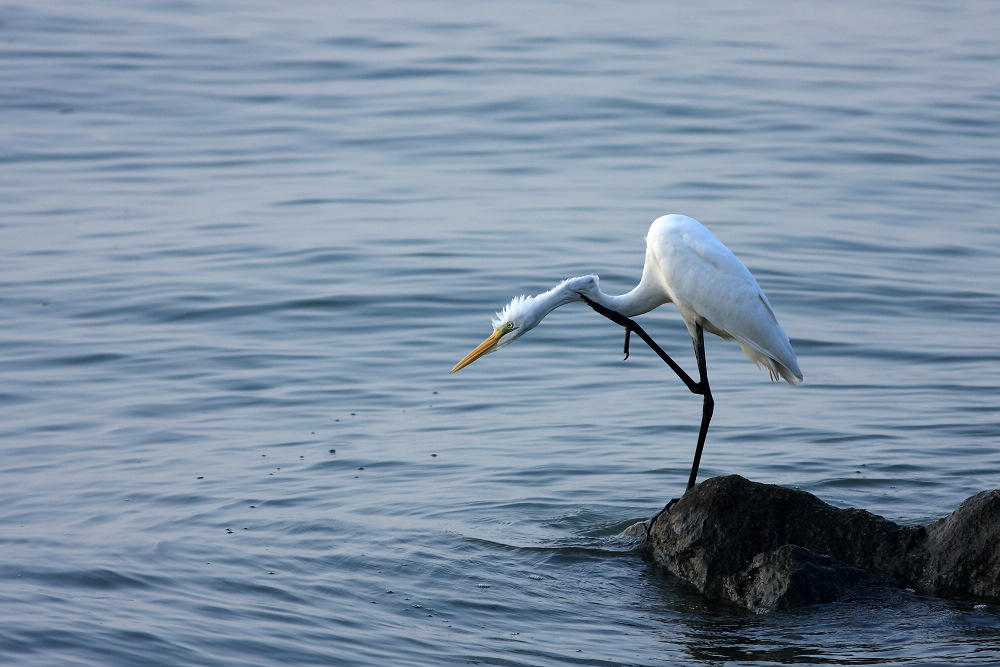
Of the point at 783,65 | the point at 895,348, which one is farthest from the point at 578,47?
the point at 895,348

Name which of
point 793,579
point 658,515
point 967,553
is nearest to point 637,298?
point 658,515

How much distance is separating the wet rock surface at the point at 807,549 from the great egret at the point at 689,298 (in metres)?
0.79

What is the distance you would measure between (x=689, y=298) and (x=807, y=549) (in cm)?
170

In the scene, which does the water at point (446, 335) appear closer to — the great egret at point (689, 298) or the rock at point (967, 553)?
the rock at point (967, 553)

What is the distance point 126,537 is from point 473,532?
72.2 inches

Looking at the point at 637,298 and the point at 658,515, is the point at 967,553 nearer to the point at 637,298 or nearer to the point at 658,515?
the point at 658,515

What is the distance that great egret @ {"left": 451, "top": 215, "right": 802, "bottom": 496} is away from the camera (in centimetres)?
655

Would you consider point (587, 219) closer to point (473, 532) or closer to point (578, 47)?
point (473, 532)

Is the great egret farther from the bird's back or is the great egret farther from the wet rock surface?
the wet rock surface

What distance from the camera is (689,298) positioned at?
6.69 meters

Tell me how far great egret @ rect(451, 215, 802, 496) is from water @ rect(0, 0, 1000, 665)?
0.99 metres

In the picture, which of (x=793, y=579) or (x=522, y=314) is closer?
(x=793, y=579)

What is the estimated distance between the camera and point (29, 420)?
26.6ft

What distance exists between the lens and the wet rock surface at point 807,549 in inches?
212
